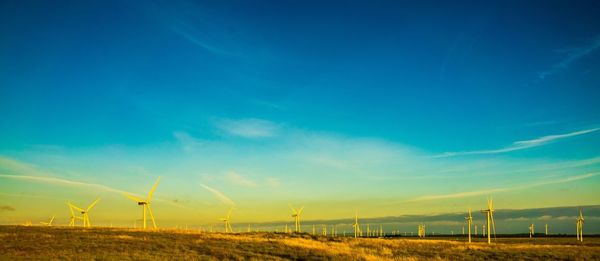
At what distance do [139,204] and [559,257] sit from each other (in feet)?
318

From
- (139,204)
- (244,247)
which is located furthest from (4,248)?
(139,204)

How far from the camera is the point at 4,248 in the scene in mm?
37781

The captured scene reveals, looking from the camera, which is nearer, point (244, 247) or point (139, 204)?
point (244, 247)

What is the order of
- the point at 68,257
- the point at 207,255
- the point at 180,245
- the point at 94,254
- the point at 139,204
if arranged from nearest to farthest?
1. the point at 68,257
2. the point at 94,254
3. the point at 207,255
4. the point at 180,245
5. the point at 139,204

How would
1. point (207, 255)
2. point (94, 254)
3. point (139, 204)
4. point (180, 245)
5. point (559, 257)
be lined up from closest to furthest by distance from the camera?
point (94, 254)
point (207, 255)
point (180, 245)
point (559, 257)
point (139, 204)

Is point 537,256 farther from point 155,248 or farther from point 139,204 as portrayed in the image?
point 139,204

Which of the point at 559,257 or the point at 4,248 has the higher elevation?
the point at 4,248

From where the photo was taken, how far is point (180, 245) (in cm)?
4597

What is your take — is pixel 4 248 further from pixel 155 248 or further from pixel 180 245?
pixel 180 245

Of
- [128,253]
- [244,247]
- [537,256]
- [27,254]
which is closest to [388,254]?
[244,247]

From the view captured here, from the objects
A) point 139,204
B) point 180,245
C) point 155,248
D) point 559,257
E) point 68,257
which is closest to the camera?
point 68,257

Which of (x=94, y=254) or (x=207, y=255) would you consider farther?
(x=207, y=255)

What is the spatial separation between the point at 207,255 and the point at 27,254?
13908 mm

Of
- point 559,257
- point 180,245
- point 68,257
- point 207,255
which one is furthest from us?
point 559,257
